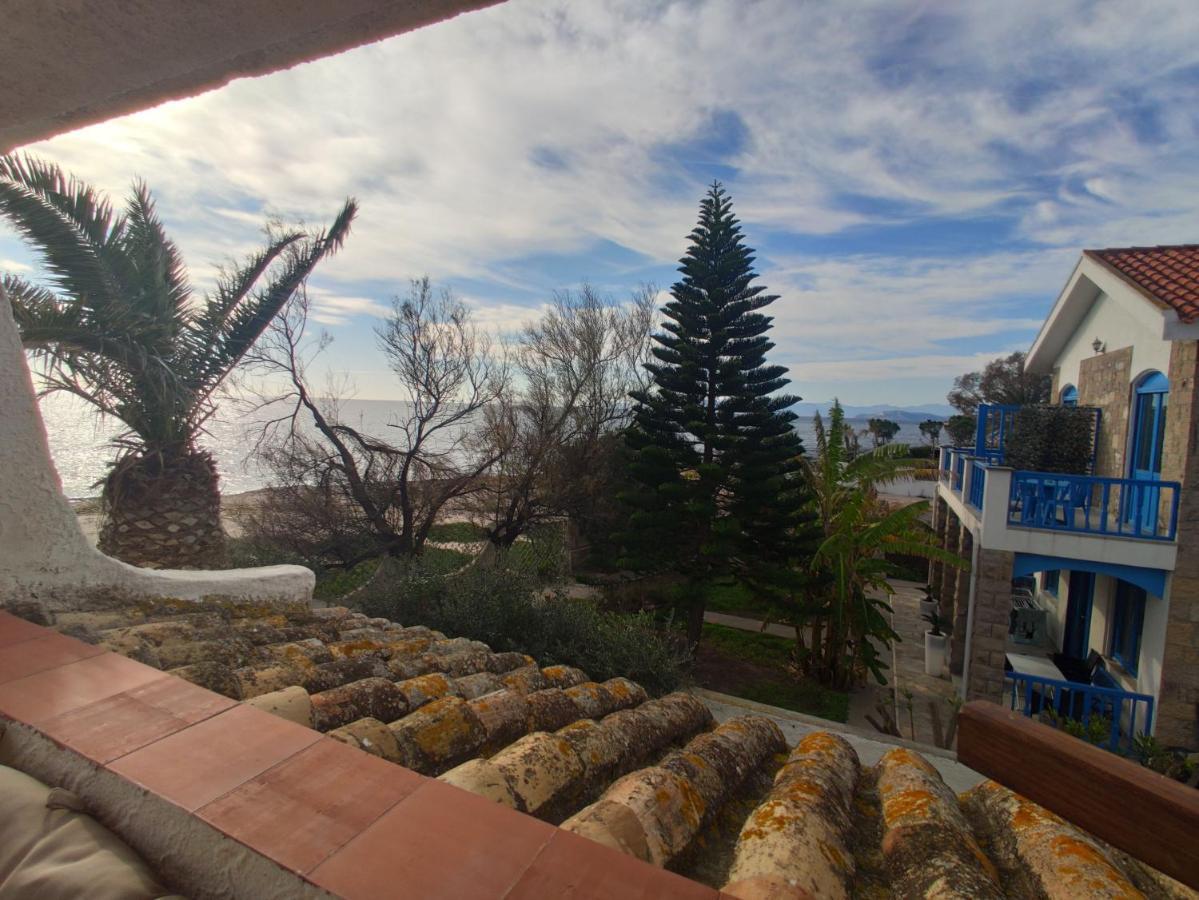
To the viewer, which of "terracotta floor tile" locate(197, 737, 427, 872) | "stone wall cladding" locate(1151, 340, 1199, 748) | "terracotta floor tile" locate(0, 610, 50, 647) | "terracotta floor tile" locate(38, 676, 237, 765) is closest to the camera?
"terracotta floor tile" locate(197, 737, 427, 872)

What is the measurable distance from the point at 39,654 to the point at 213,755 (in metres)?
0.94

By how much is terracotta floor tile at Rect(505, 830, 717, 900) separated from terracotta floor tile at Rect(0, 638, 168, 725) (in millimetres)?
1180

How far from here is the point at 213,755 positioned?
129 centimetres

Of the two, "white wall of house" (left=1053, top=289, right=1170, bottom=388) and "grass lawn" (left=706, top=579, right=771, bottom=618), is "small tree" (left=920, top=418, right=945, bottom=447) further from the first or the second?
"white wall of house" (left=1053, top=289, right=1170, bottom=388)

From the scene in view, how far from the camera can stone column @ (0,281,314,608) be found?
2637 millimetres

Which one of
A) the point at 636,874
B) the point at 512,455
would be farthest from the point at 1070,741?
the point at 512,455

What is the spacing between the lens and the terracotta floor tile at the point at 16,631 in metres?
1.93

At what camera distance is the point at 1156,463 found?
7.36 meters

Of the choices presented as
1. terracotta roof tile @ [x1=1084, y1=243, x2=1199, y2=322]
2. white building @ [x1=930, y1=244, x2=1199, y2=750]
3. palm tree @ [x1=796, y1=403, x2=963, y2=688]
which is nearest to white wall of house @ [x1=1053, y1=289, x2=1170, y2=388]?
white building @ [x1=930, y1=244, x2=1199, y2=750]

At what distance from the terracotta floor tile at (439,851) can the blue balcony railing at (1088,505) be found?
747 centimetres

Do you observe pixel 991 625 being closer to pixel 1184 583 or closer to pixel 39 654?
pixel 1184 583

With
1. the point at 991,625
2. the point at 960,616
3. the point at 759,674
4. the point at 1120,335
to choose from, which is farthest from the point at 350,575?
the point at 1120,335

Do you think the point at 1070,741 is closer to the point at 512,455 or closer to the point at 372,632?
the point at 372,632

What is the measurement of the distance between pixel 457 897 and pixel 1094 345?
11280 millimetres
